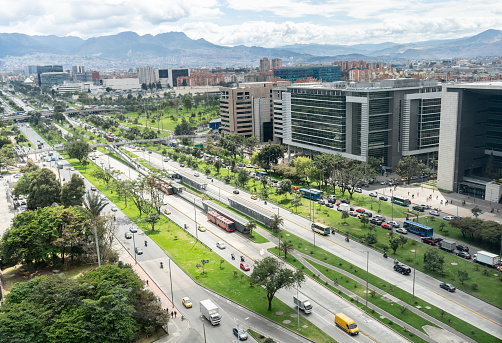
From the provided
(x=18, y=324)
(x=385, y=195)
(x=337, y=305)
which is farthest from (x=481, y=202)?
(x=18, y=324)

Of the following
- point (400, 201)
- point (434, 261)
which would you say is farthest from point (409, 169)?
point (434, 261)

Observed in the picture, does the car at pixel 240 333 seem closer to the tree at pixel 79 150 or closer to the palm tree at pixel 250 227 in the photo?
the palm tree at pixel 250 227

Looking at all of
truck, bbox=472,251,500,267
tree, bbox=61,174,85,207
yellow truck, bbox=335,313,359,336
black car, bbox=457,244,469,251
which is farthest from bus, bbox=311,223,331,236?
tree, bbox=61,174,85,207

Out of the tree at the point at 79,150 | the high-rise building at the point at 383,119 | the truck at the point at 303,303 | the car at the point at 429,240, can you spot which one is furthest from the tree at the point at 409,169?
the tree at the point at 79,150

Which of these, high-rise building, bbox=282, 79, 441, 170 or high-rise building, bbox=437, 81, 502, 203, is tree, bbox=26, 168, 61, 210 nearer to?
high-rise building, bbox=282, 79, 441, 170

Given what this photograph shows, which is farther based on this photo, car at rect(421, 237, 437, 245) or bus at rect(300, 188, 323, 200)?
bus at rect(300, 188, 323, 200)

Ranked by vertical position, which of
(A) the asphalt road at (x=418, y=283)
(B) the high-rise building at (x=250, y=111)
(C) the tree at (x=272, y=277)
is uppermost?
(B) the high-rise building at (x=250, y=111)
